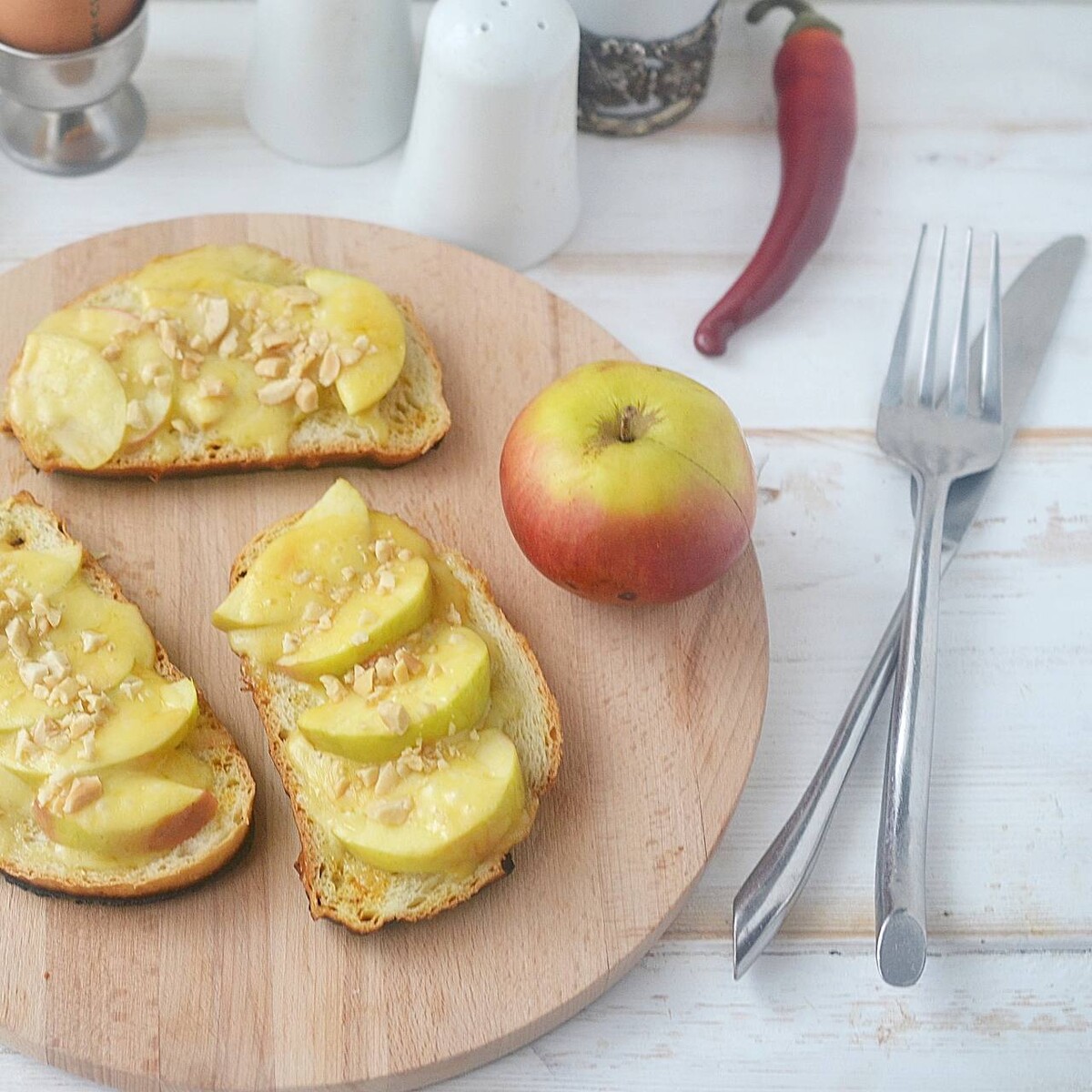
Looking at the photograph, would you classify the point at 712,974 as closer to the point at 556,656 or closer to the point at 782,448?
the point at 556,656

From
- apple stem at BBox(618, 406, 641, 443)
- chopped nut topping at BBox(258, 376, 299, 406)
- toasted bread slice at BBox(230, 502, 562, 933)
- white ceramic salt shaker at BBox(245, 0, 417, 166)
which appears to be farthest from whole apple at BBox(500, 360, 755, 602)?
white ceramic salt shaker at BBox(245, 0, 417, 166)

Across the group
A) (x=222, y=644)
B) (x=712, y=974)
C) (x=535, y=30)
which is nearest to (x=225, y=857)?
(x=222, y=644)

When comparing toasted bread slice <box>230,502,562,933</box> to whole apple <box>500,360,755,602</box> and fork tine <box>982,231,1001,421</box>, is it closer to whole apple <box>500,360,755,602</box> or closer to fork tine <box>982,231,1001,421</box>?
whole apple <box>500,360,755,602</box>

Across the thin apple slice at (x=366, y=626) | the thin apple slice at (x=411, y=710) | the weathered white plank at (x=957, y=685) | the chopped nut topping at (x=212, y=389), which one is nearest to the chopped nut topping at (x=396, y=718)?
the thin apple slice at (x=411, y=710)

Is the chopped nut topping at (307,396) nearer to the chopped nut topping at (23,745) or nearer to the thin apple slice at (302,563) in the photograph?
the thin apple slice at (302,563)

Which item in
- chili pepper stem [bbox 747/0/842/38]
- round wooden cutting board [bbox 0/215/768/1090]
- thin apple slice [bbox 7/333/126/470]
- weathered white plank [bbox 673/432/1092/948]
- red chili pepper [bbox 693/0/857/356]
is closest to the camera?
round wooden cutting board [bbox 0/215/768/1090]

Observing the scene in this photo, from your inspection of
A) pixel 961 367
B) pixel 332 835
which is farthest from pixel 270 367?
pixel 961 367

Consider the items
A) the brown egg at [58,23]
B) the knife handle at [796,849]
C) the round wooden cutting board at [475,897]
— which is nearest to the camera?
the round wooden cutting board at [475,897]
